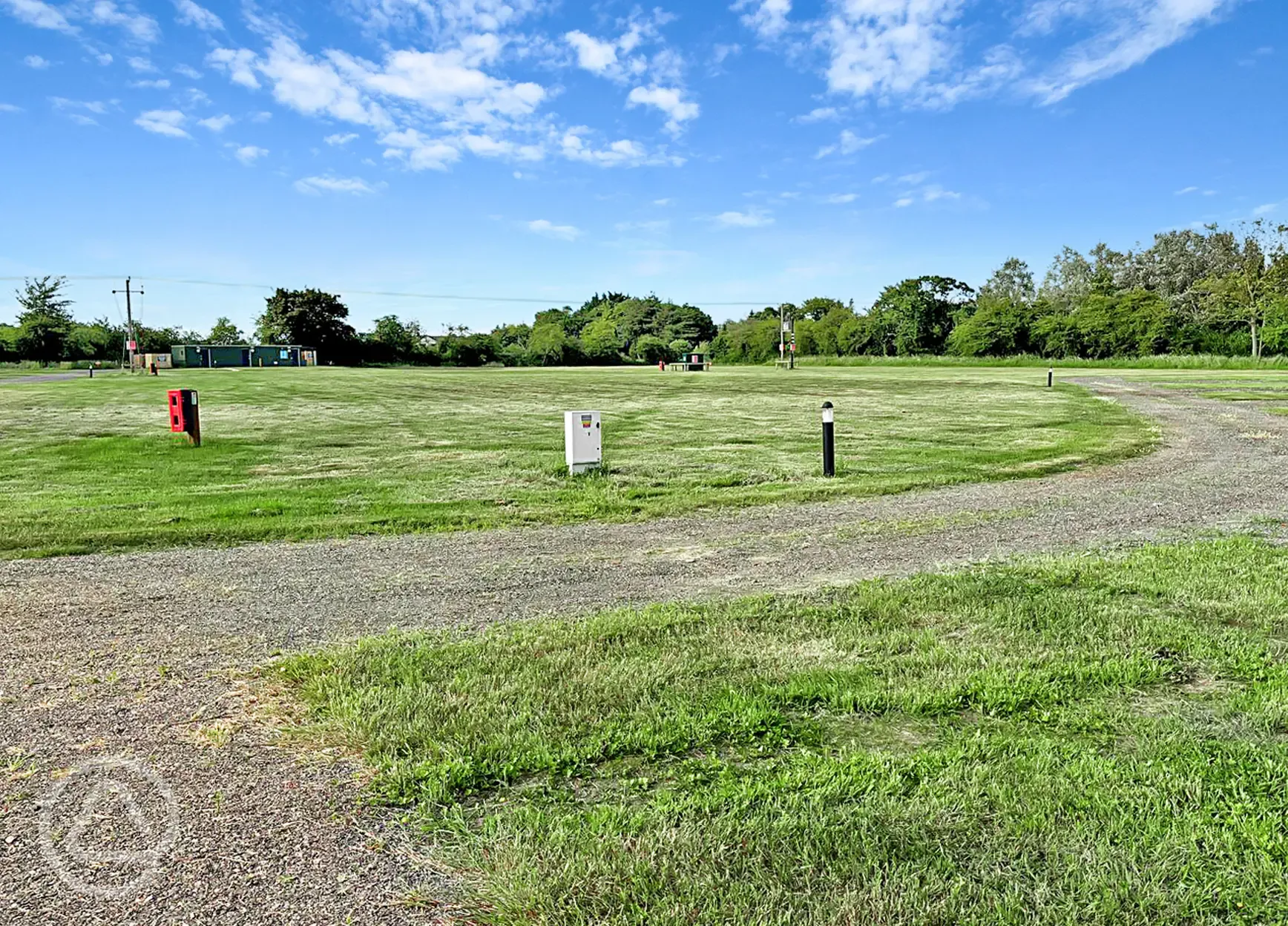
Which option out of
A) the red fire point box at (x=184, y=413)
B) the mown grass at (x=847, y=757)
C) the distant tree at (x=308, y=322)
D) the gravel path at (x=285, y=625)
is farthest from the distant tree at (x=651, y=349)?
the mown grass at (x=847, y=757)

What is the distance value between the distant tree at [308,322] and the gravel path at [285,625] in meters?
105

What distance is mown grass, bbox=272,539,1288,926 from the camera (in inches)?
96.7

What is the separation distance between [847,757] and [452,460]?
35.7 ft

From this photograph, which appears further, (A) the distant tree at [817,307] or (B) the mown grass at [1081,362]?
(A) the distant tree at [817,307]

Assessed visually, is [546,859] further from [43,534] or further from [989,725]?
[43,534]

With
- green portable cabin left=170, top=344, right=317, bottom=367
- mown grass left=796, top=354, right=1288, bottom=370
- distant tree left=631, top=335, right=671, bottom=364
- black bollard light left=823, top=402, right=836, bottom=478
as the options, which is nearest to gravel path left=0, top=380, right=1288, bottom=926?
black bollard light left=823, top=402, right=836, bottom=478

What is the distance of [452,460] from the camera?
13344 mm

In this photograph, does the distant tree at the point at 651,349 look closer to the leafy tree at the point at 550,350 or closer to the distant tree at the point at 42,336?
the leafy tree at the point at 550,350

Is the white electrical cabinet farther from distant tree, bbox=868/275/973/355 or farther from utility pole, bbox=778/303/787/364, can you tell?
distant tree, bbox=868/275/973/355

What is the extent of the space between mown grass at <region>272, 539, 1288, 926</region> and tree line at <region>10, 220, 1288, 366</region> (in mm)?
79204

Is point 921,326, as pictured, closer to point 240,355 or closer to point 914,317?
point 914,317

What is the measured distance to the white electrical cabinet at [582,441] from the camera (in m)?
11.5

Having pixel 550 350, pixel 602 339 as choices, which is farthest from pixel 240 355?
pixel 602 339

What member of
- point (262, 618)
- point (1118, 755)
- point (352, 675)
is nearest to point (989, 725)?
point (1118, 755)
